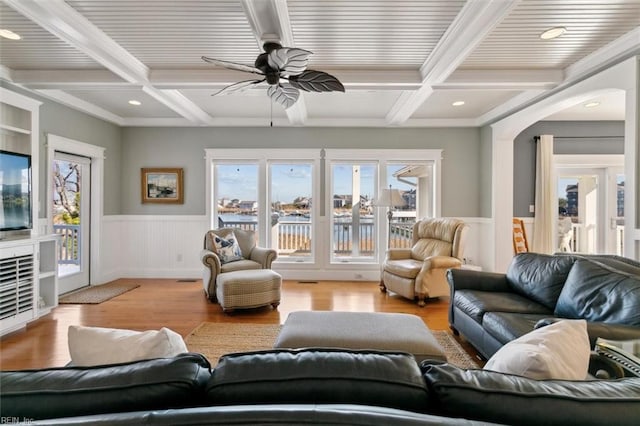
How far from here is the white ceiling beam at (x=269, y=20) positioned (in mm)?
2111

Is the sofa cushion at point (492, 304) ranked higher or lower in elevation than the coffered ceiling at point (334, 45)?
lower

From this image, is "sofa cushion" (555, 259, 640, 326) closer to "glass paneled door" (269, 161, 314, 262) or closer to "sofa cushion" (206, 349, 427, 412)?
"sofa cushion" (206, 349, 427, 412)

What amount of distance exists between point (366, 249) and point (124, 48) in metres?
4.33

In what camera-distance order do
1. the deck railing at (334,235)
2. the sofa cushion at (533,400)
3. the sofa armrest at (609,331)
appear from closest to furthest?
the sofa cushion at (533,400) → the sofa armrest at (609,331) → the deck railing at (334,235)

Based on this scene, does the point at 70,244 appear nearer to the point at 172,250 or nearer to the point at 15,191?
the point at 172,250

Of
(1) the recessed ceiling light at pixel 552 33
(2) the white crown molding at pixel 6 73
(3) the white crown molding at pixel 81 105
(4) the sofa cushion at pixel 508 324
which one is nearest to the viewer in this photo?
(4) the sofa cushion at pixel 508 324

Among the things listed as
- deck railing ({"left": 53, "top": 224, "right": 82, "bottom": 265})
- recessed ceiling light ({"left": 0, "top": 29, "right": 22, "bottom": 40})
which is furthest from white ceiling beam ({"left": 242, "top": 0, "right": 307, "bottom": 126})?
deck railing ({"left": 53, "top": 224, "right": 82, "bottom": 265})

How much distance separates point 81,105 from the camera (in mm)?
4211

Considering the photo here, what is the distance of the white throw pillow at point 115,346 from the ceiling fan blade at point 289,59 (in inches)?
75.5

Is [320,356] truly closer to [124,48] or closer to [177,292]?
[124,48]

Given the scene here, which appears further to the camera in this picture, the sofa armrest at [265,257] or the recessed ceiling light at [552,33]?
the sofa armrest at [265,257]

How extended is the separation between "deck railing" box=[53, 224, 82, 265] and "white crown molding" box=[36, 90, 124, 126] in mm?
1761

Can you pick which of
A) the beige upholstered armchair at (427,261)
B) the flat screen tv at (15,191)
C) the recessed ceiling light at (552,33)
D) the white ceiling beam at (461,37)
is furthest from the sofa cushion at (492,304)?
the flat screen tv at (15,191)

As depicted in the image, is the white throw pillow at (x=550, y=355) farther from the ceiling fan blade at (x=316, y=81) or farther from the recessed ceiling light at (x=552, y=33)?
the recessed ceiling light at (x=552, y=33)
